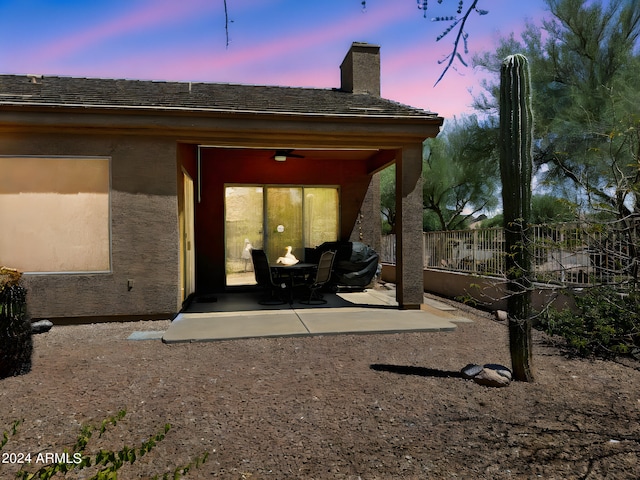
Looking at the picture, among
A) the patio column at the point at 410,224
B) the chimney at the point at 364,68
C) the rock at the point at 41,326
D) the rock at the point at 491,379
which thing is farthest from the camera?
the chimney at the point at 364,68

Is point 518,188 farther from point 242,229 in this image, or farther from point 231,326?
point 242,229

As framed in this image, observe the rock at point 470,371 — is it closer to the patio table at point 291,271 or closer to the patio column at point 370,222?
the patio table at point 291,271

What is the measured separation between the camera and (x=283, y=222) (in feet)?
36.6

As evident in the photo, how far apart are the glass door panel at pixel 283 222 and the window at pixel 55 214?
4.54 m

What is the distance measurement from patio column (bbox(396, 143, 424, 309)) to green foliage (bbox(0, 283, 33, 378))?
5.46 m

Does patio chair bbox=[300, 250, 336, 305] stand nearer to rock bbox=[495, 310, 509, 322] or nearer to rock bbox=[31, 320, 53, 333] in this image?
rock bbox=[495, 310, 509, 322]

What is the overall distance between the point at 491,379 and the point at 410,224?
414 cm

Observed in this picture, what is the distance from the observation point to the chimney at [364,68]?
11.3m

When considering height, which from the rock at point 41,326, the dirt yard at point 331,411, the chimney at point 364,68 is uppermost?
the chimney at point 364,68

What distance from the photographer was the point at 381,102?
31.0ft

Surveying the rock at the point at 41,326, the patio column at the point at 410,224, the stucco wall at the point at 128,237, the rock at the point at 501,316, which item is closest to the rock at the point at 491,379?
the rock at the point at 501,316

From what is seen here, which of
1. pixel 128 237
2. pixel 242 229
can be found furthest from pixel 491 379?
pixel 242 229

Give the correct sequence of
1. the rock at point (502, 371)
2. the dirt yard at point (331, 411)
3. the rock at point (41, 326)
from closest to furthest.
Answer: the dirt yard at point (331, 411), the rock at point (502, 371), the rock at point (41, 326)

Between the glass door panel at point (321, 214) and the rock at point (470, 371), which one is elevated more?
the glass door panel at point (321, 214)
